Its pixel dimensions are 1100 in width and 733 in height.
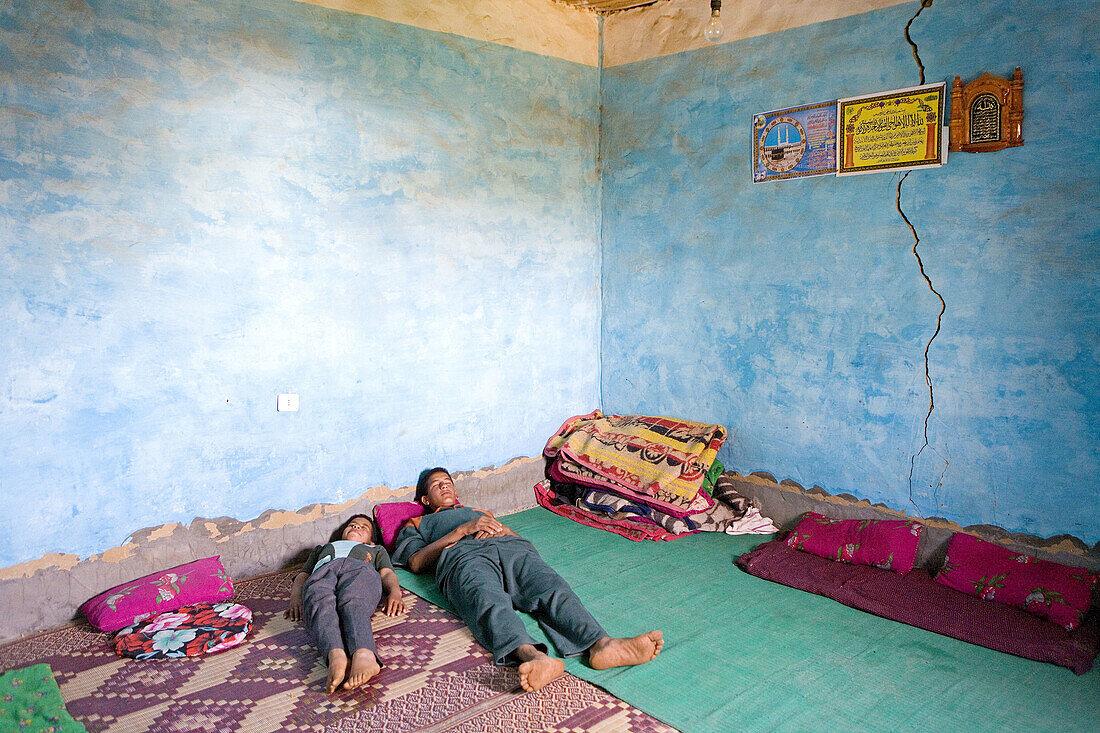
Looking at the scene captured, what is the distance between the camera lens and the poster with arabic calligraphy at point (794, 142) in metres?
4.00

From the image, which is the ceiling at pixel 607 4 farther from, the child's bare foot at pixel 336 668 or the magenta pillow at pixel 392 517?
the child's bare foot at pixel 336 668

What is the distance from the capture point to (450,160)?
14.2 ft

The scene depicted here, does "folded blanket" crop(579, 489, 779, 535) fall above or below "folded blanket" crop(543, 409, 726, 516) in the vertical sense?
below

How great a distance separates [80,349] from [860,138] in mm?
3826

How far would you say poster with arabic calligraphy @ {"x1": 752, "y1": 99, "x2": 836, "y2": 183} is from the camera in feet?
13.1

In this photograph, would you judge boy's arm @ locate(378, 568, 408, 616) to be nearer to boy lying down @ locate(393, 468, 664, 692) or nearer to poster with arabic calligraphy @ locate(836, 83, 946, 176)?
boy lying down @ locate(393, 468, 664, 692)

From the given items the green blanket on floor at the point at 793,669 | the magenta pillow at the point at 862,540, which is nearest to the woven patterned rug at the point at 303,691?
the green blanket on floor at the point at 793,669

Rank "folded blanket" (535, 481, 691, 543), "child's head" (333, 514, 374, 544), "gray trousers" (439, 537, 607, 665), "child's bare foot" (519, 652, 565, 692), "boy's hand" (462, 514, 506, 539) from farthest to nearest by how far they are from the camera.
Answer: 1. "folded blanket" (535, 481, 691, 543)
2. "child's head" (333, 514, 374, 544)
3. "boy's hand" (462, 514, 506, 539)
4. "gray trousers" (439, 537, 607, 665)
5. "child's bare foot" (519, 652, 565, 692)

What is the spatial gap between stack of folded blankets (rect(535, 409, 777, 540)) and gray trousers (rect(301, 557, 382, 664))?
1616 mm

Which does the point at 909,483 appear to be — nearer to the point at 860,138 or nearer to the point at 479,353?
the point at 860,138

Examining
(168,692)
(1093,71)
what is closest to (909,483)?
(1093,71)

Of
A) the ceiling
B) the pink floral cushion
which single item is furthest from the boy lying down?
the ceiling

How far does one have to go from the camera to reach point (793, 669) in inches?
108

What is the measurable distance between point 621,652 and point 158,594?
1969 mm
